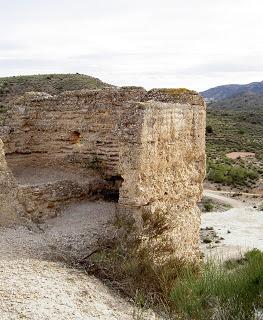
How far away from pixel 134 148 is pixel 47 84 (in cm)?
4085

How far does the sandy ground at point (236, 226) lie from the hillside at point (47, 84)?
2143cm

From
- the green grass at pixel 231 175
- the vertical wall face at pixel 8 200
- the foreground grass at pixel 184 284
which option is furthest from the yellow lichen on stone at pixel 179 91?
the green grass at pixel 231 175

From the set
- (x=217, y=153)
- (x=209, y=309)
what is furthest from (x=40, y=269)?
(x=217, y=153)

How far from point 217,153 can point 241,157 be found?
1.91 meters

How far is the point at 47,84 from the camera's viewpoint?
1971 inches

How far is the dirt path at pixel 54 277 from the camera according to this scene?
7559 mm

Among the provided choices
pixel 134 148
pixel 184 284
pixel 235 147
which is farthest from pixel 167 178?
pixel 235 147

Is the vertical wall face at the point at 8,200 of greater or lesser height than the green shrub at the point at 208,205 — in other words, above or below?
above

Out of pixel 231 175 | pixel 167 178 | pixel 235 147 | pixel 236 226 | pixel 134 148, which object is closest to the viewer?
pixel 134 148

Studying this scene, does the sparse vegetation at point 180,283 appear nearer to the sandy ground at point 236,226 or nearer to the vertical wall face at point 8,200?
the vertical wall face at point 8,200

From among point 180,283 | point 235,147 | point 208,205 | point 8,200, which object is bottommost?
point 208,205

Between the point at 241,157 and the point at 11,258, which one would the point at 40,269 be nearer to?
the point at 11,258

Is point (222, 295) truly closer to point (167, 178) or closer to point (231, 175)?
point (167, 178)

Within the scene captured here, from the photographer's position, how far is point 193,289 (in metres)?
8.07
